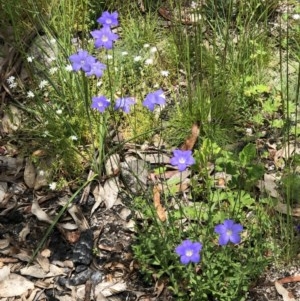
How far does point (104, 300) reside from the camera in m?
2.47

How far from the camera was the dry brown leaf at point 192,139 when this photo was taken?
115 inches

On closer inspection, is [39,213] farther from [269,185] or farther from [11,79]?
[269,185]

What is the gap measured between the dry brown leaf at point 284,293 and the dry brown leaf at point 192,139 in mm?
810

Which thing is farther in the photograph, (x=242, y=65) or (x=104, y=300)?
(x=242, y=65)

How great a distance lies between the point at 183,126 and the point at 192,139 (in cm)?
9

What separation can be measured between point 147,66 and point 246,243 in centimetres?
124

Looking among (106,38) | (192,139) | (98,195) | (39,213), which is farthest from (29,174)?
(106,38)

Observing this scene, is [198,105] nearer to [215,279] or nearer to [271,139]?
[271,139]

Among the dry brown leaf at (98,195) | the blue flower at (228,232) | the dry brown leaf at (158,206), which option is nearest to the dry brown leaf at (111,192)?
the dry brown leaf at (98,195)

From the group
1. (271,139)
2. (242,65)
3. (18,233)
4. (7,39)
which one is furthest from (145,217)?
(7,39)

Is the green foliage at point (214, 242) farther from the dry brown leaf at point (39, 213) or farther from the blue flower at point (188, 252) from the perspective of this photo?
the dry brown leaf at point (39, 213)

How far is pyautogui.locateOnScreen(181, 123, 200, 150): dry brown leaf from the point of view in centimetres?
291

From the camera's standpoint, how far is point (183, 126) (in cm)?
297

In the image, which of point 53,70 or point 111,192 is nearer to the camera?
point 111,192
